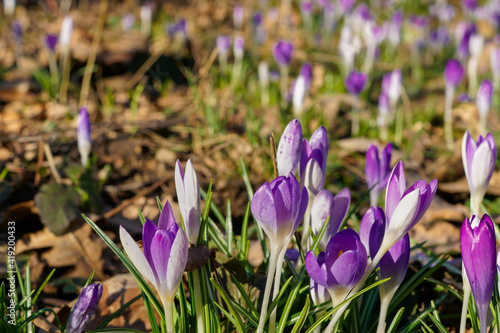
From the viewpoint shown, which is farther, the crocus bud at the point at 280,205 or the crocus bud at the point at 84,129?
the crocus bud at the point at 84,129

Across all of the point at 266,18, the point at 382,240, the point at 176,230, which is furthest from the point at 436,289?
the point at 266,18

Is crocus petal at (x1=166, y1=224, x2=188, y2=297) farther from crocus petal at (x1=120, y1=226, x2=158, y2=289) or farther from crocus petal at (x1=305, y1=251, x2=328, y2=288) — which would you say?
crocus petal at (x1=305, y1=251, x2=328, y2=288)

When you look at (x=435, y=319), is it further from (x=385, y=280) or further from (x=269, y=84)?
(x=269, y=84)

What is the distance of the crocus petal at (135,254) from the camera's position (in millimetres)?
987

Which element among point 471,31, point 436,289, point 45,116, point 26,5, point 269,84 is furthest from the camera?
point 26,5

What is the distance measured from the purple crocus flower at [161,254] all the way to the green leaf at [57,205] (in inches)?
42.8

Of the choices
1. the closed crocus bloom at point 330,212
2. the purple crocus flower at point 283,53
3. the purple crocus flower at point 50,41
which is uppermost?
the purple crocus flower at point 50,41

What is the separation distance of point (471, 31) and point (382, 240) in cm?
438

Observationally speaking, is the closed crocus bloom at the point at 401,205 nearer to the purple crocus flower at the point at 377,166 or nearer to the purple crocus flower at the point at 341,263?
the purple crocus flower at the point at 341,263

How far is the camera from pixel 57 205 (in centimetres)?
209

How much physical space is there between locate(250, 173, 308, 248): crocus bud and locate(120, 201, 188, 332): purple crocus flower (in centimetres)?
16

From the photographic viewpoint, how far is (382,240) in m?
1.11


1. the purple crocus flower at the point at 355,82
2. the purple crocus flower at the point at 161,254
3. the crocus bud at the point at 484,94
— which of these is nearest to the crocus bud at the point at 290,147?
the purple crocus flower at the point at 161,254

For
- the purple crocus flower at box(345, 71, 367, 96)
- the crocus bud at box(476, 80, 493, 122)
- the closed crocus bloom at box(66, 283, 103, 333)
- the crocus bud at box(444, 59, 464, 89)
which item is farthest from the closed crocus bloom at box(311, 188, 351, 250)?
the crocus bud at box(444, 59, 464, 89)
